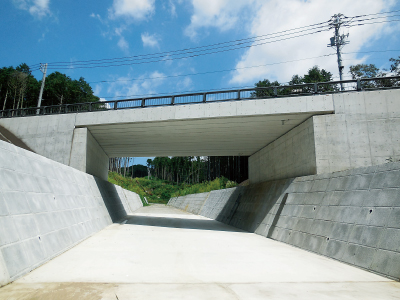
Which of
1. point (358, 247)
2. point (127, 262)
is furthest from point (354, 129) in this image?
point (127, 262)

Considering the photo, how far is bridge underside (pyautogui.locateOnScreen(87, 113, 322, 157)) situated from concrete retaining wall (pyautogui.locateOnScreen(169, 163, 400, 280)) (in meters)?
3.05

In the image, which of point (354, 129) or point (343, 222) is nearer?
point (343, 222)

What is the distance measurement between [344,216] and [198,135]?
949 centimetres

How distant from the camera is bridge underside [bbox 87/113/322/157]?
43.6 feet

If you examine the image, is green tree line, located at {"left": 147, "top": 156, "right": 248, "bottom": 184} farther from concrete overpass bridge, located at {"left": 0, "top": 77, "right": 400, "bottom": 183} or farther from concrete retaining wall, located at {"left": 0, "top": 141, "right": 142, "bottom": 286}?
concrete retaining wall, located at {"left": 0, "top": 141, "right": 142, "bottom": 286}

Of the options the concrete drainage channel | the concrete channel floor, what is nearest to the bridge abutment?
the concrete drainage channel

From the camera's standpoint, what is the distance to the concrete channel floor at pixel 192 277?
13.9ft

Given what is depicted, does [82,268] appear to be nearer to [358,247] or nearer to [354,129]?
[358,247]

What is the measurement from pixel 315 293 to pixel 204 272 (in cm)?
225

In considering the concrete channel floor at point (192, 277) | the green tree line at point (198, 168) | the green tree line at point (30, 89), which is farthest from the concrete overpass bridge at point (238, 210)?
the green tree line at point (30, 89)

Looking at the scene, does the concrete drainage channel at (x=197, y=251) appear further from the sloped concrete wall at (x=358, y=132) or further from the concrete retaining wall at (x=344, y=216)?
the sloped concrete wall at (x=358, y=132)

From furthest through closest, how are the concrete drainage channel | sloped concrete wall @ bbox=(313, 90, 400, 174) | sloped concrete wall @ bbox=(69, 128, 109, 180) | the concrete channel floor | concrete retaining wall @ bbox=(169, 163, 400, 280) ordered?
sloped concrete wall @ bbox=(69, 128, 109, 180) → sloped concrete wall @ bbox=(313, 90, 400, 174) → concrete retaining wall @ bbox=(169, 163, 400, 280) → the concrete drainage channel → the concrete channel floor

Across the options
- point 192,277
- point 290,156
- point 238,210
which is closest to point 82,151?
point 238,210

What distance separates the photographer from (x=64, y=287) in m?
4.37
